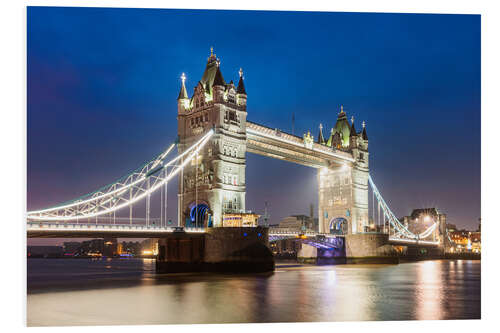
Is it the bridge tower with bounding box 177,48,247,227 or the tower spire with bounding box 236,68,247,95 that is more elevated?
the tower spire with bounding box 236,68,247,95

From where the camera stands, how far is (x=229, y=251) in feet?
124

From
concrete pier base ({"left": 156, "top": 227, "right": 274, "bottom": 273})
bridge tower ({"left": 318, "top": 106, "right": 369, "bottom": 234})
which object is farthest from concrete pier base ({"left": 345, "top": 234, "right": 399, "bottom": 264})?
concrete pier base ({"left": 156, "top": 227, "right": 274, "bottom": 273})

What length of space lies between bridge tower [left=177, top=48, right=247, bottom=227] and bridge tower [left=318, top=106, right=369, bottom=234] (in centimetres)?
2319

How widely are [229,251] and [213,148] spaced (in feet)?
28.9

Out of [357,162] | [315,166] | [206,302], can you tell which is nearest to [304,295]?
[206,302]

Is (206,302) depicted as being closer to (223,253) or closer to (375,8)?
(375,8)

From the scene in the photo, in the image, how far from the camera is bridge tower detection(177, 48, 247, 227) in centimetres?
4225

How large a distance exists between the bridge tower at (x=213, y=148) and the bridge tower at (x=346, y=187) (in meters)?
23.2

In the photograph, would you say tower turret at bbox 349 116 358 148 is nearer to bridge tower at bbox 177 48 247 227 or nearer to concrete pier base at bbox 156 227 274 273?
bridge tower at bbox 177 48 247 227

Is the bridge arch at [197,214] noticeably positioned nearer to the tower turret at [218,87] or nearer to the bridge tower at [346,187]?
the tower turret at [218,87]

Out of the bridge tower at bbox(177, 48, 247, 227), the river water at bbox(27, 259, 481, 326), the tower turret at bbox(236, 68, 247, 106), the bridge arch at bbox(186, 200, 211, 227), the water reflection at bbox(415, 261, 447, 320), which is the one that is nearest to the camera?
the river water at bbox(27, 259, 481, 326)

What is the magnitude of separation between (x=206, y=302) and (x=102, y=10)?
38.9ft

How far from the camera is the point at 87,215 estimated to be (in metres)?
29.9

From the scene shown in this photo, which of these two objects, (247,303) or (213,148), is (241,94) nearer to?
(213,148)
